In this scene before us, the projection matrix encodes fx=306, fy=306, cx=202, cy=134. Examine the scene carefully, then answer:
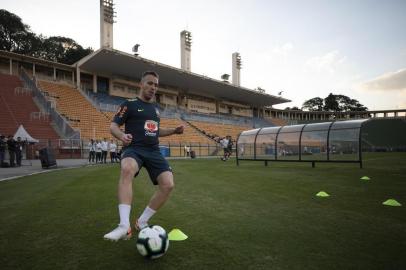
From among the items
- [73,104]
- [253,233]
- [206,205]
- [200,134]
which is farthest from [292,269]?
[200,134]

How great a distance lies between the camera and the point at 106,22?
113ft

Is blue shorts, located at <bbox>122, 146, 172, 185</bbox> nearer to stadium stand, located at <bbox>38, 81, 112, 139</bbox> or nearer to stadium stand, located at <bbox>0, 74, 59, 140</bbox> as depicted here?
stadium stand, located at <bbox>0, 74, 59, 140</bbox>

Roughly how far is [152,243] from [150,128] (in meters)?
1.58

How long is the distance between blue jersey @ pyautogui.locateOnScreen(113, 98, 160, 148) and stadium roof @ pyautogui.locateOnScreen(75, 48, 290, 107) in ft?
99.2

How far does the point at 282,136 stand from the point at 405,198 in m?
10.3

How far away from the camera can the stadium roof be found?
3425 centimetres

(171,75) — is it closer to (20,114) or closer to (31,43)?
(20,114)

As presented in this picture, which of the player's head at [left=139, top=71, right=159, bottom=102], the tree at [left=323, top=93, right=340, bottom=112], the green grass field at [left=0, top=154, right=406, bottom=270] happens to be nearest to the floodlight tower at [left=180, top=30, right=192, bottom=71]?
the green grass field at [left=0, top=154, right=406, bottom=270]

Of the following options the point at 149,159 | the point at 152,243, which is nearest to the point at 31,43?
the point at 149,159

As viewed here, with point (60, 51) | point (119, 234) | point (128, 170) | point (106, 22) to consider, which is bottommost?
point (119, 234)

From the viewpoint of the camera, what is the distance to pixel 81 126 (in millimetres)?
27781

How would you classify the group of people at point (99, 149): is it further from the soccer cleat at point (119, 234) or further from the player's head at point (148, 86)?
the soccer cleat at point (119, 234)

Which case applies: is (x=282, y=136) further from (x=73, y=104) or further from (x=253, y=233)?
(x=73, y=104)

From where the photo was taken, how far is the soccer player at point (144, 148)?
365 cm
